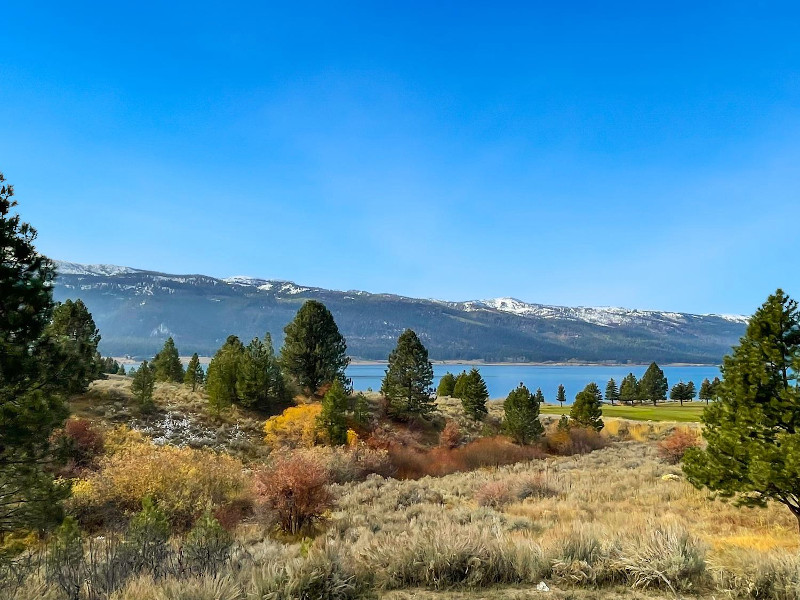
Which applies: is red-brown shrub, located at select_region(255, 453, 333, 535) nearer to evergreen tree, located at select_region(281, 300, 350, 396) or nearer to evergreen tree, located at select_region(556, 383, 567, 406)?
evergreen tree, located at select_region(281, 300, 350, 396)

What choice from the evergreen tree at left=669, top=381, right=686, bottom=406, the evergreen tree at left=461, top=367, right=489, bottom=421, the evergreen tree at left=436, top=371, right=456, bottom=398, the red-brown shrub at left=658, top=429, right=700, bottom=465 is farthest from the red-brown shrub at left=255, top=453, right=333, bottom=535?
the evergreen tree at left=669, top=381, right=686, bottom=406

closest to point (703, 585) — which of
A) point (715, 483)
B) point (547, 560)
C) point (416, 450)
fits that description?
point (547, 560)

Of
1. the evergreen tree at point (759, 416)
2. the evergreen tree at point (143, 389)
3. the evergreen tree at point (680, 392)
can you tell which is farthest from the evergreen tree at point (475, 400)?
the evergreen tree at point (680, 392)

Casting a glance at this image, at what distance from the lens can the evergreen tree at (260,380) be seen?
4556 centimetres

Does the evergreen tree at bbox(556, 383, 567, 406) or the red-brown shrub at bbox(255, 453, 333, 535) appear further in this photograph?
the evergreen tree at bbox(556, 383, 567, 406)

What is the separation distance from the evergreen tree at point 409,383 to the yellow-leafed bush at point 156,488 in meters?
27.3

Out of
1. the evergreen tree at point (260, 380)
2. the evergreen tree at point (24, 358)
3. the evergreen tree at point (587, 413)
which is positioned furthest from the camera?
the evergreen tree at point (587, 413)

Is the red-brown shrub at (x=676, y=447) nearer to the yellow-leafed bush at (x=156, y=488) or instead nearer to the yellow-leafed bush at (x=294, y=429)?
the yellow-leafed bush at (x=294, y=429)

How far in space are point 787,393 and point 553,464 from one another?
2378cm

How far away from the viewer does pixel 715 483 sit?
13.3 meters

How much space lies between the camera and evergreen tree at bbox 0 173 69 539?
9.57 metres

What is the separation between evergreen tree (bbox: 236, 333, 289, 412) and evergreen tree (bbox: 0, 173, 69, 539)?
115 feet

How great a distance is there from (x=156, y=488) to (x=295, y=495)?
10784mm

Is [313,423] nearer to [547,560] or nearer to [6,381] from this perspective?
[6,381]
